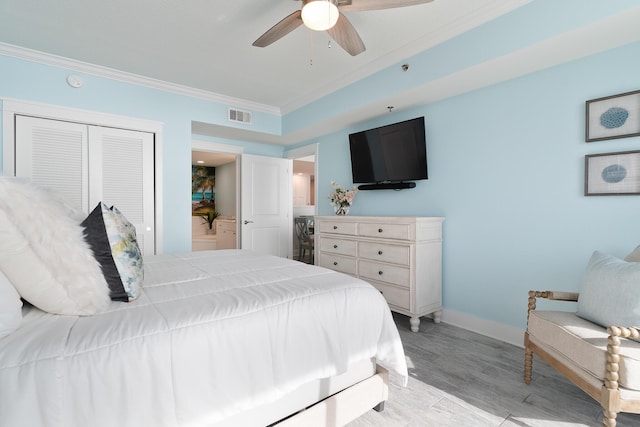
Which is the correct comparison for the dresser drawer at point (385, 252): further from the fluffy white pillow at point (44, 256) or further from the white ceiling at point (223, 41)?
the fluffy white pillow at point (44, 256)

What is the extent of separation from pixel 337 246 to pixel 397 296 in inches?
36.7

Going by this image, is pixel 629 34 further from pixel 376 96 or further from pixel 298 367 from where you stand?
pixel 298 367

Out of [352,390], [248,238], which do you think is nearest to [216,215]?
[248,238]

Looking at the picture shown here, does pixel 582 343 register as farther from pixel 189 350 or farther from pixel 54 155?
pixel 54 155

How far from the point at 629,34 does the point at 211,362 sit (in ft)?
9.80

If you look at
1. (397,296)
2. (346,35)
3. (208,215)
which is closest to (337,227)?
(397,296)

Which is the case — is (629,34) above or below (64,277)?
above

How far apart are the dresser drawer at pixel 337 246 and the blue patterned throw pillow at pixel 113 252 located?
7.67 ft

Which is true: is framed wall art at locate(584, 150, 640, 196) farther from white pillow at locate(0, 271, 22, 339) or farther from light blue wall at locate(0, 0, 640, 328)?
white pillow at locate(0, 271, 22, 339)

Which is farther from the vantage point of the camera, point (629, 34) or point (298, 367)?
point (629, 34)

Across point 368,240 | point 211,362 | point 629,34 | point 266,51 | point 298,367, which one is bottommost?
point 298,367

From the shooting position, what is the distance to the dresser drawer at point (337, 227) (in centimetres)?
340

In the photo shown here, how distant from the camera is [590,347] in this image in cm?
146

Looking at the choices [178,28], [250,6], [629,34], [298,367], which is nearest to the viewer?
[298,367]
